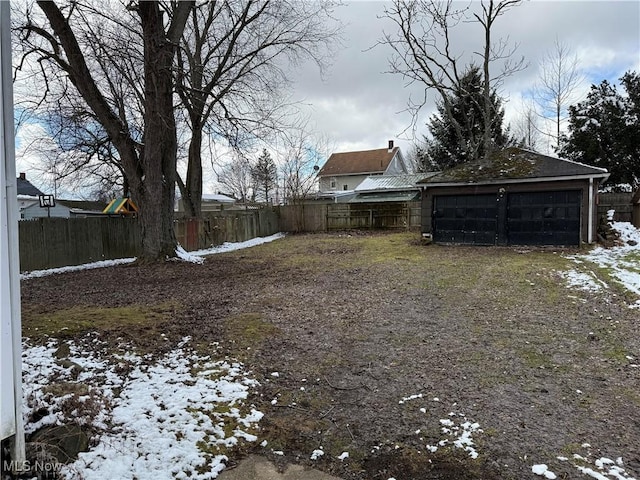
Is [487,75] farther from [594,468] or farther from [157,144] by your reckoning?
[594,468]

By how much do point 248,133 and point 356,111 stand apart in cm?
1276

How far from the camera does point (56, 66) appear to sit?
32.3ft

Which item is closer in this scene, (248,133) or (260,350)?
(260,350)

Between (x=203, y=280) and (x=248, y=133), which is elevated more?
(x=248, y=133)

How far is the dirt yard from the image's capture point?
2.55 m

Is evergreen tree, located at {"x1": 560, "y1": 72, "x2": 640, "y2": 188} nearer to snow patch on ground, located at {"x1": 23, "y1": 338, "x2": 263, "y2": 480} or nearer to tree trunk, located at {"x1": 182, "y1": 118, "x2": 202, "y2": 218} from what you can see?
tree trunk, located at {"x1": 182, "y1": 118, "x2": 202, "y2": 218}

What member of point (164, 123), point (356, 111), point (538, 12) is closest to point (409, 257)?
point (164, 123)

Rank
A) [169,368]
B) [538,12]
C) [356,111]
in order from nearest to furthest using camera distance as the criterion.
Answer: [169,368] < [538,12] < [356,111]

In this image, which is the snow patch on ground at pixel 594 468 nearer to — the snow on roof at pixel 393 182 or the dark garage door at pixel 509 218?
the dark garage door at pixel 509 218

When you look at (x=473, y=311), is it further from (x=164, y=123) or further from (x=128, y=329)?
(x=164, y=123)

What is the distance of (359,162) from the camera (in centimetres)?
3834

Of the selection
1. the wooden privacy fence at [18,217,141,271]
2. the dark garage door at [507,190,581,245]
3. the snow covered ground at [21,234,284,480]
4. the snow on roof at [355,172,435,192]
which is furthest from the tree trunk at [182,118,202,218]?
the snow covered ground at [21,234,284,480]
